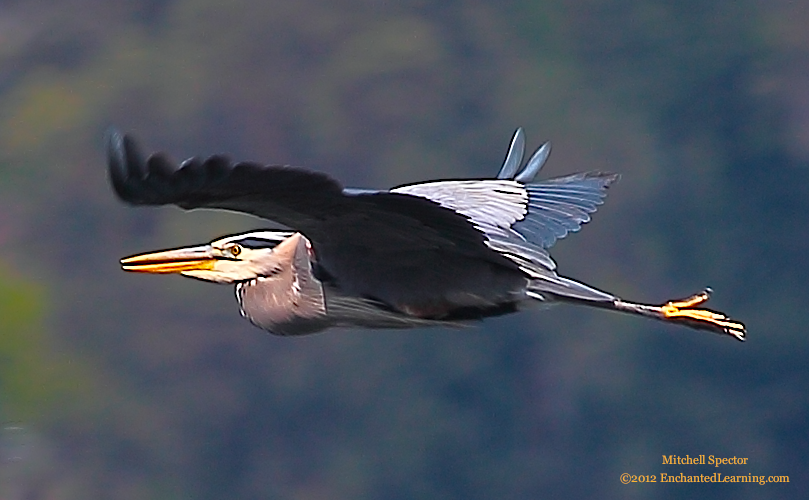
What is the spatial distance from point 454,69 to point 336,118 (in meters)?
2.04

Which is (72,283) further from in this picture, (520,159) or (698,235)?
(520,159)

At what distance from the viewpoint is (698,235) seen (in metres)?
17.1

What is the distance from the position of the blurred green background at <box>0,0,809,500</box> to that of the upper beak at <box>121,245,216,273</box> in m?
7.71

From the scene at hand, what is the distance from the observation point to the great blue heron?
3.21 metres

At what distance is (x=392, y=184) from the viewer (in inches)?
614

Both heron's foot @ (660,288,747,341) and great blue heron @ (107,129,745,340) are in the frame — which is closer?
great blue heron @ (107,129,745,340)

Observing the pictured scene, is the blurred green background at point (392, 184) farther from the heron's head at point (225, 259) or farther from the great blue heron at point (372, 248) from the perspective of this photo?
the great blue heron at point (372, 248)

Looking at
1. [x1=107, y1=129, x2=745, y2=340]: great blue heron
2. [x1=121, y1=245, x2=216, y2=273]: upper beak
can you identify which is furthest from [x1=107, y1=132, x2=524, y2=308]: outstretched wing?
[x1=121, y1=245, x2=216, y2=273]: upper beak

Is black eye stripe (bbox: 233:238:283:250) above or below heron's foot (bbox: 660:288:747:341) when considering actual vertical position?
above

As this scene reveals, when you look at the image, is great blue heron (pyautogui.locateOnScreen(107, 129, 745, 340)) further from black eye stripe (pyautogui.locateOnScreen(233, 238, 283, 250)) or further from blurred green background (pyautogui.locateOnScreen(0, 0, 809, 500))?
blurred green background (pyautogui.locateOnScreen(0, 0, 809, 500))

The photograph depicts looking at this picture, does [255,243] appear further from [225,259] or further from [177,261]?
[177,261]

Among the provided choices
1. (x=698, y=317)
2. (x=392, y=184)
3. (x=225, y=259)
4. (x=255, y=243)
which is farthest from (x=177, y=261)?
(x=392, y=184)

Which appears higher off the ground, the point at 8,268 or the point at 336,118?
the point at 336,118

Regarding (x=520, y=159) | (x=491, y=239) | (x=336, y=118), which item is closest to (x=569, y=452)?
(x=336, y=118)
